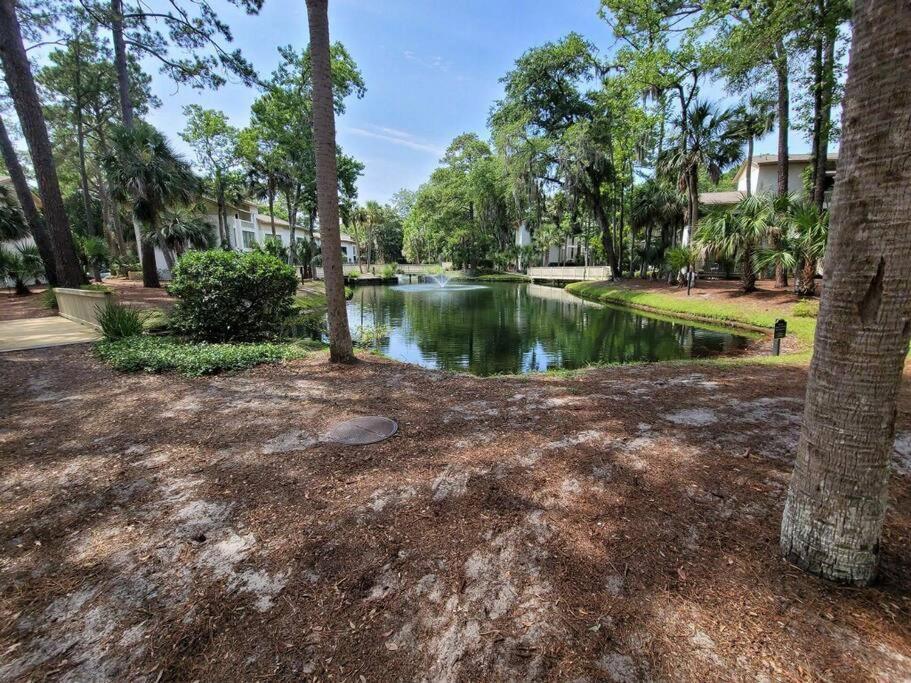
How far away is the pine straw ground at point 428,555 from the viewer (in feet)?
5.69

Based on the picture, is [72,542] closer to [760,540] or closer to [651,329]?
[760,540]

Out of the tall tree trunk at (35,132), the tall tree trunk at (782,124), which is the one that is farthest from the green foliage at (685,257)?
the tall tree trunk at (35,132)

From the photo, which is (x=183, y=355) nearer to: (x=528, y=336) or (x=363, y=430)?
(x=363, y=430)

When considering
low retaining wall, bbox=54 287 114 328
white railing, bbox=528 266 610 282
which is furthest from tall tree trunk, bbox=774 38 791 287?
low retaining wall, bbox=54 287 114 328

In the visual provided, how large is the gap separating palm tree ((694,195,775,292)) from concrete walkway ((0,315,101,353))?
20.7m

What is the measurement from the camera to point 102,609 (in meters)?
2.00

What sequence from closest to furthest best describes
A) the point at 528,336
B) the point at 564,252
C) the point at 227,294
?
1. the point at 227,294
2. the point at 528,336
3. the point at 564,252

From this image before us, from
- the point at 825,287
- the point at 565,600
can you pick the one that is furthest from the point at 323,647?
the point at 825,287

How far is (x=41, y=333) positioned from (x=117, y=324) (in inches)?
121

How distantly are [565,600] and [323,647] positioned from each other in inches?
46.8

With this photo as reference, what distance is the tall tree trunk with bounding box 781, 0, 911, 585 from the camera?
1584 mm

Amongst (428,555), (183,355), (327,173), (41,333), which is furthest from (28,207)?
(428,555)

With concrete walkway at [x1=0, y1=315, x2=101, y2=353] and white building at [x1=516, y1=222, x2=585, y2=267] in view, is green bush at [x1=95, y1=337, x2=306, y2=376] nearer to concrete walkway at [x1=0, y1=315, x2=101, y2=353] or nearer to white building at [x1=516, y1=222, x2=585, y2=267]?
concrete walkway at [x1=0, y1=315, x2=101, y2=353]

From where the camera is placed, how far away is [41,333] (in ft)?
30.6
